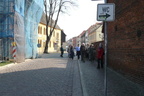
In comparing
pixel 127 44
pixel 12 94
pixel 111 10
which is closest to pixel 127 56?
pixel 127 44

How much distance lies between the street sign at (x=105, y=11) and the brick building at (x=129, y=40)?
Result: 2.04 metres

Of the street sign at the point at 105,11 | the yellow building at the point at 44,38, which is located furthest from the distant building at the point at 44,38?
the street sign at the point at 105,11

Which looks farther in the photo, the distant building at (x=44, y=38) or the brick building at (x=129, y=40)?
the distant building at (x=44, y=38)

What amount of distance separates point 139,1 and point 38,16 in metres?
18.8

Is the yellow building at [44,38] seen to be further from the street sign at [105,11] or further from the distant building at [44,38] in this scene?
the street sign at [105,11]

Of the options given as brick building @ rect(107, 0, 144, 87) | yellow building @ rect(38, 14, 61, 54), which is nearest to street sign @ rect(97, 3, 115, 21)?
brick building @ rect(107, 0, 144, 87)

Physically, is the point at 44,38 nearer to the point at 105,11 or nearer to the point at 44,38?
the point at 44,38

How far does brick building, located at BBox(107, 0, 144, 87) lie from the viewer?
7.51 meters

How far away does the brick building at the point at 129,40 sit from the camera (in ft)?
24.6

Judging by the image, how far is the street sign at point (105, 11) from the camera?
19.2 ft

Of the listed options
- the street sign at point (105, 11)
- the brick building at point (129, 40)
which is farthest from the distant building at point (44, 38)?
the street sign at point (105, 11)

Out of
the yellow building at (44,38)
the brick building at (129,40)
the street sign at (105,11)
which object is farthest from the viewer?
the yellow building at (44,38)

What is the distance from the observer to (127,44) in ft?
29.6

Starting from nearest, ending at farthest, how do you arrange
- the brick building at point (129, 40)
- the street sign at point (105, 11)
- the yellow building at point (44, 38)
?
1. the street sign at point (105, 11)
2. the brick building at point (129, 40)
3. the yellow building at point (44, 38)
